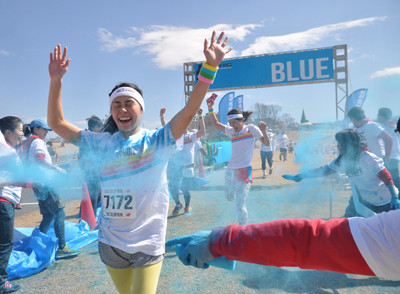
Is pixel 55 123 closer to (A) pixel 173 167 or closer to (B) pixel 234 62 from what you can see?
(A) pixel 173 167

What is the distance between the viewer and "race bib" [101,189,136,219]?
1.90 metres

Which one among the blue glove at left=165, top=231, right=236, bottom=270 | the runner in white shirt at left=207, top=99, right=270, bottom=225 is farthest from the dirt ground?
the blue glove at left=165, top=231, right=236, bottom=270

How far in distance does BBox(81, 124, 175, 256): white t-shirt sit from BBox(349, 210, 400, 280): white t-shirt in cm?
124

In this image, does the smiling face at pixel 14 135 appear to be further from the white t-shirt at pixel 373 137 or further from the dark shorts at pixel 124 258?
the white t-shirt at pixel 373 137

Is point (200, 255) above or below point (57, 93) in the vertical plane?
below

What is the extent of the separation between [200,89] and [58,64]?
1101 mm

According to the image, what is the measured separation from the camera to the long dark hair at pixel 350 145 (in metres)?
3.61

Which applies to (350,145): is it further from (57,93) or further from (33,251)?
(33,251)

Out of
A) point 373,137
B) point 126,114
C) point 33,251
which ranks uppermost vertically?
point 126,114

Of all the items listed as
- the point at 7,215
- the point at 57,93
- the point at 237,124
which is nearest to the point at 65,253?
the point at 7,215

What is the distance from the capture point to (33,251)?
3.98 meters

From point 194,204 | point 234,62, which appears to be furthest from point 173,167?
point 234,62

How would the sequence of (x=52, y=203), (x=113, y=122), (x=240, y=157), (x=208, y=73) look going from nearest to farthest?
(x=208, y=73) → (x=113, y=122) → (x=52, y=203) → (x=240, y=157)

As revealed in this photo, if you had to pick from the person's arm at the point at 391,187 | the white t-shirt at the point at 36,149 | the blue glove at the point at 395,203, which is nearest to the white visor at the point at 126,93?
the white t-shirt at the point at 36,149
